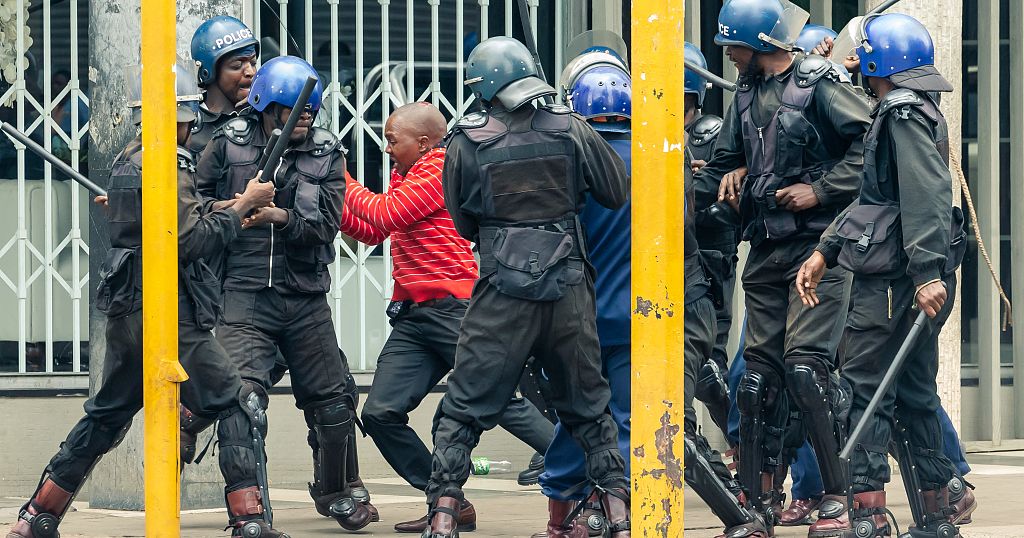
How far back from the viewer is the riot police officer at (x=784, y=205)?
21.2ft

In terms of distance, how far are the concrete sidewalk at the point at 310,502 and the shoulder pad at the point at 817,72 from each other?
5.60ft

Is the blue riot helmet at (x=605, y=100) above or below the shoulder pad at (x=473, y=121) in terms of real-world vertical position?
above

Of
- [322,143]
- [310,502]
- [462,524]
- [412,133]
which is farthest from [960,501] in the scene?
[310,502]

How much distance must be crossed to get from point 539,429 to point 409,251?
0.94 metres

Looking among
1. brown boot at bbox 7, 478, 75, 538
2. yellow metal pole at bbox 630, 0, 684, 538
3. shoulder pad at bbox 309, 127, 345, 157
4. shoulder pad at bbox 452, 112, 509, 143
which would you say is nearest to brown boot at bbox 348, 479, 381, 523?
brown boot at bbox 7, 478, 75, 538

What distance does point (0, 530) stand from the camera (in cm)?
661

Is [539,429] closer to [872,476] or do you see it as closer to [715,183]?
[715,183]

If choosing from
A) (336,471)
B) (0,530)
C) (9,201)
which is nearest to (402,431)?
(336,471)

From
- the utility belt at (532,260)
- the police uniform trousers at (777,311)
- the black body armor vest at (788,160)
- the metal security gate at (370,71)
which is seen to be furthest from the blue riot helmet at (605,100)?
the metal security gate at (370,71)

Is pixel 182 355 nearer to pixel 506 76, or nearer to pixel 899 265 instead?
pixel 506 76

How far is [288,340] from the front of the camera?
6.67 m

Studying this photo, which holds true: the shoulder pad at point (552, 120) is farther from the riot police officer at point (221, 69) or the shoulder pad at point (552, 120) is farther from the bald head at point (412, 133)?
the riot police officer at point (221, 69)

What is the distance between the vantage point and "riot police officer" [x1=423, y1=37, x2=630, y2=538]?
562 centimetres

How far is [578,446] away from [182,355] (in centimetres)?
137
